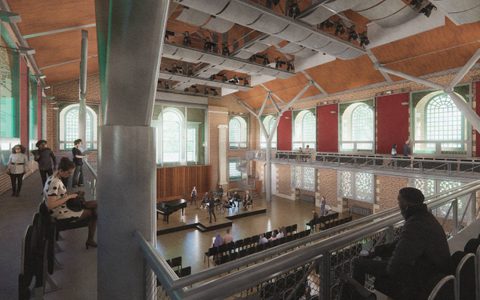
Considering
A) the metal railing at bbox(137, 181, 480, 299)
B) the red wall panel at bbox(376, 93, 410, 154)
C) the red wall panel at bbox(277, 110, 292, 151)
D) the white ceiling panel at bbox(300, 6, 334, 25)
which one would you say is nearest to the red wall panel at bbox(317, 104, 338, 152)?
the red wall panel at bbox(376, 93, 410, 154)

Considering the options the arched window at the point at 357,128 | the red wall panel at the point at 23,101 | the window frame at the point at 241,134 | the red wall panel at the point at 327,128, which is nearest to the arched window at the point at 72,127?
the red wall panel at the point at 23,101

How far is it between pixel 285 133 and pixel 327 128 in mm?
4425

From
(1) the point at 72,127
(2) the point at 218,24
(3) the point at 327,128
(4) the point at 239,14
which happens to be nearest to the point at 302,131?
(3) the point at 327,128

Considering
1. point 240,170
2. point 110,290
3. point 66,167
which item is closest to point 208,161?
point 240,170

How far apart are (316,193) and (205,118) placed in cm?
1020

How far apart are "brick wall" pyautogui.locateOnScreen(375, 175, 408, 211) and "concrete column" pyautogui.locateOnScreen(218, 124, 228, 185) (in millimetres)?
11207

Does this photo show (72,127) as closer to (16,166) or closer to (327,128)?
(16,166)

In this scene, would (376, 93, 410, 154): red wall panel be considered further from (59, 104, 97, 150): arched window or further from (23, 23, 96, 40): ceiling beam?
(59, 104, 97, 150): arched window

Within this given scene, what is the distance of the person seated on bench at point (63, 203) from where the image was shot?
2.83 meters

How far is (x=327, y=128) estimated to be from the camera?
1758 cm

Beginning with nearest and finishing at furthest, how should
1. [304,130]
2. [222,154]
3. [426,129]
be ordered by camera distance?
[426,129] → [304,130] → [222,154]

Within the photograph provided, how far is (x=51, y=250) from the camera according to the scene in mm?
2361

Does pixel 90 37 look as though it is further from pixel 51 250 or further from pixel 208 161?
pixel 208 161

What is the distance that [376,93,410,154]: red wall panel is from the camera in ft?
44.8
